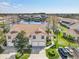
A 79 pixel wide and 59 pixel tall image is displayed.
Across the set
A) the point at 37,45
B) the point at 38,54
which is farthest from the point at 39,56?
the point at 37,45

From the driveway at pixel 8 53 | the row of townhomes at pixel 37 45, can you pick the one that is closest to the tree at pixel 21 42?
the row of townhomes at pixel 37 45

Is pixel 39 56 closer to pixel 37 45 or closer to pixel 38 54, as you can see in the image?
pixel 38 54

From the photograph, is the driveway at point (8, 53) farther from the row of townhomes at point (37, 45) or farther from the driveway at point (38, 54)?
the driveway at point (38, 54)

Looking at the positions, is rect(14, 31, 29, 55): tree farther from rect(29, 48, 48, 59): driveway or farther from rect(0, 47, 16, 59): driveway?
rect(29, 48, 48, 59): driveway

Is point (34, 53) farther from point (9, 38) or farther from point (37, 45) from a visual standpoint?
point (9, 38)

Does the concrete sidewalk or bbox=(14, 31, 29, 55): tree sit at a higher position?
bbox=(14, 31, 29, 55): tree

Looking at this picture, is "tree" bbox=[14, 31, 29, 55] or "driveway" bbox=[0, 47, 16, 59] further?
"tree" bbox=[14, 31, 29, 55]

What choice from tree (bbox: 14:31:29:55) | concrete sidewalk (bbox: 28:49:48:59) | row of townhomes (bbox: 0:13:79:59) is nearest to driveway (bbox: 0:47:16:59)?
row of townhomes (bbox: 0:13:79:59)

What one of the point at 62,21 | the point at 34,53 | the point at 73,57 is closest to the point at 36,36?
the point at 34,53
